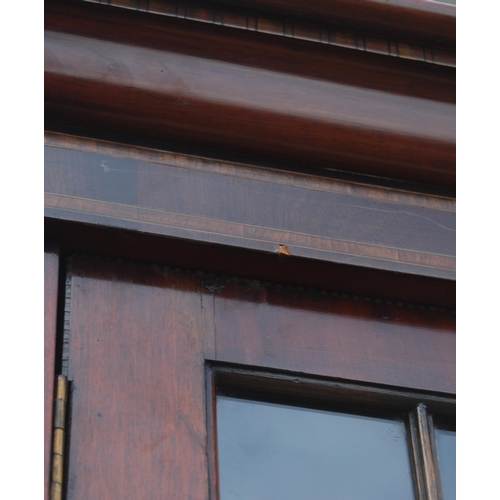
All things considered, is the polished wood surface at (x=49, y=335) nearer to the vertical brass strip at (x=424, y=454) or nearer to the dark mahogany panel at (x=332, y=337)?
the dark mahogany panel at (x=332, y=337)

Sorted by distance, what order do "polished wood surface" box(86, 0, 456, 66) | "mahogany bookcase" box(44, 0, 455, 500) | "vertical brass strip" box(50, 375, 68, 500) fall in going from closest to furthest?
"vertical brass strip" box(50, 375, 68, 500) → "mahogany bookcase" box(44, 0, 455, 500) → "polished wood surface" box(86, 0, 456, 66)

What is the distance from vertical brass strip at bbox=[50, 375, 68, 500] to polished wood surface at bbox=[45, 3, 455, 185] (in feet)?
0.93

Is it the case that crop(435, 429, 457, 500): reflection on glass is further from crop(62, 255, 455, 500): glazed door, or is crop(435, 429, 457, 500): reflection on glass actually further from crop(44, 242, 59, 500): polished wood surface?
crop(44, 242, 59, 500): polished wood surface

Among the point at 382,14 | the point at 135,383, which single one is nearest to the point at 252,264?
the point at 135,383

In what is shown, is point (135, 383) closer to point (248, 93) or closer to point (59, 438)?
point (59, 438)

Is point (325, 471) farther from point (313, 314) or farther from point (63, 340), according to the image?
point (63, 340)

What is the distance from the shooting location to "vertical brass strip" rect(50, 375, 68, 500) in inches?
26.2

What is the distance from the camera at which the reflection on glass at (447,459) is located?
81cm

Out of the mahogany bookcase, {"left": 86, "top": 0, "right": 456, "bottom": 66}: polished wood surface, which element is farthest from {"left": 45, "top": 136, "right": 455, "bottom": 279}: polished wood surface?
{"left": 86, "top": 0, "right": 456, "bottom": 66}: polished wood surface

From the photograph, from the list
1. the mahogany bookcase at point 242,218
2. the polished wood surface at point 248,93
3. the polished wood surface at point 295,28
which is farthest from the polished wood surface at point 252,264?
the polished wood surface at point 295,28

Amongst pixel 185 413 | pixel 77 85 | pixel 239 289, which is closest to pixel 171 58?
pixel 77 85

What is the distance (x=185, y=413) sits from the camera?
76 cm

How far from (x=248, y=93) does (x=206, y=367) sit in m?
0.30

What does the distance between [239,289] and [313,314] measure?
8 centimetres
